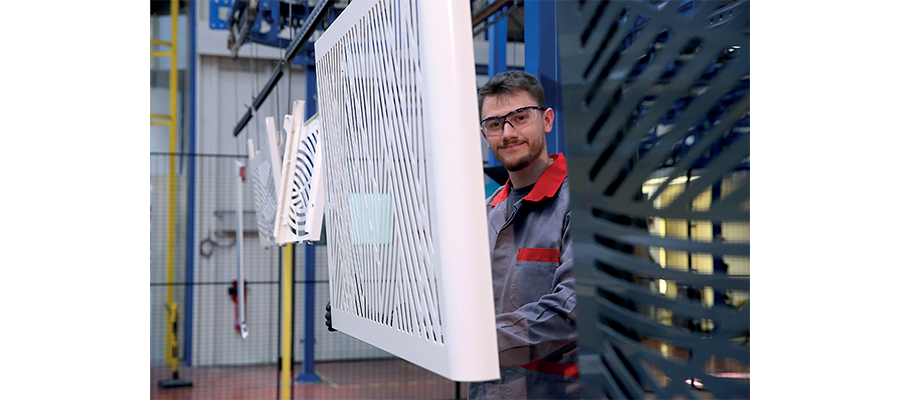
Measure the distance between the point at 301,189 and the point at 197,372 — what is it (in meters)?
5.39

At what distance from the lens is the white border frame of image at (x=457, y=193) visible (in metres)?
0.62

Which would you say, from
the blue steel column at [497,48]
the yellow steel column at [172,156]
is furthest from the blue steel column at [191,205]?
the blue steel column at [497,48]

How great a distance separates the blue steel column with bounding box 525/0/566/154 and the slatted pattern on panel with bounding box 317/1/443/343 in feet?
2.92

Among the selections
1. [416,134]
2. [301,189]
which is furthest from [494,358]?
[301,189]

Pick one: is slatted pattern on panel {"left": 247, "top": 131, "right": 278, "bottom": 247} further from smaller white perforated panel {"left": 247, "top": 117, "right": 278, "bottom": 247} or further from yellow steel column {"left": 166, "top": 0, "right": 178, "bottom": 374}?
yellow steel column {"left": 166, "top": 0, "right": 178, "bottom": 374}

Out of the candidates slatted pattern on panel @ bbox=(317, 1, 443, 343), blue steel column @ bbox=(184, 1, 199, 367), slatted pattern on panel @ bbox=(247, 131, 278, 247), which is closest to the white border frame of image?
slatted pattern on panel @ bbox=(317, 1, 443, 343)

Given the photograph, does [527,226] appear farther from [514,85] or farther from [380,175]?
[380,175]

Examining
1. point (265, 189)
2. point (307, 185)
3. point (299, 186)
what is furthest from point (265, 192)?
point (307, 185)

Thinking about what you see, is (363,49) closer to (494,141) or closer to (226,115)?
(494,141)

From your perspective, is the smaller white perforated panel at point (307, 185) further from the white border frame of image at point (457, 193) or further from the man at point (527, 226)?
the white border frame of image at point (457, 193)

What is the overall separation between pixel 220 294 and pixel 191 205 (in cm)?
108

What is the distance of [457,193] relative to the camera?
0.63m

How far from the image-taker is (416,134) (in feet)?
2.27

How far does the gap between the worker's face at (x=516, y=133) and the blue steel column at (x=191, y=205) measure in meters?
6.28
